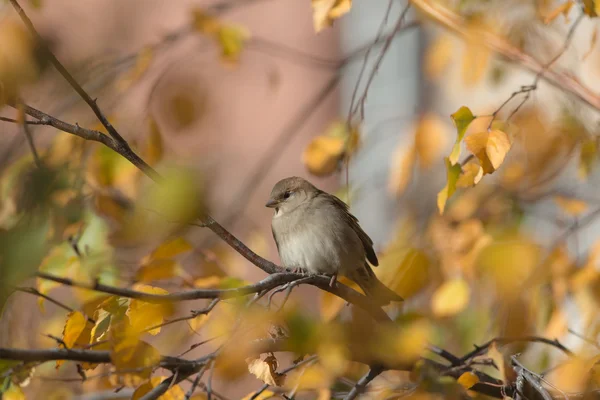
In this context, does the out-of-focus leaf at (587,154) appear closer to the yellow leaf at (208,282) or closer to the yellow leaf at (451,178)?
the yellow leaf at (451,178)

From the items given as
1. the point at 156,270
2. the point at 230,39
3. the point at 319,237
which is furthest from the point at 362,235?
the point at 156,270

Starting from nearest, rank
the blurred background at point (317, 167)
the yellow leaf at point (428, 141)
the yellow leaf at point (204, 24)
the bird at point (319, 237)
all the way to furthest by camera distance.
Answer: the blurred background at point (317, 167) → the yellow leaf at point (428, 141) → the yellow leaf at point (204, 24) → the bird at point (319, 237)

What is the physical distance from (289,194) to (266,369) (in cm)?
159

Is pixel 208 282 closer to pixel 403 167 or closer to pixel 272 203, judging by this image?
pixel 403 167

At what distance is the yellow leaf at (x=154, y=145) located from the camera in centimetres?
206

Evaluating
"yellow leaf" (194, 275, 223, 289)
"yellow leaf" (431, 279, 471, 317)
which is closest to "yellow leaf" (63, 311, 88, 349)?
"yellow leaf" (194, 275, 223, 289)

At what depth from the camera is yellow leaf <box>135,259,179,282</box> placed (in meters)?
1.79

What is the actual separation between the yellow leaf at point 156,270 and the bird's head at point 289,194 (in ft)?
3.57

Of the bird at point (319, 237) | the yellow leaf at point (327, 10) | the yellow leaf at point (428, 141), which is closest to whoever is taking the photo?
the yellow leaf at point (327, 10)

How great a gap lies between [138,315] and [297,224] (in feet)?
5.09

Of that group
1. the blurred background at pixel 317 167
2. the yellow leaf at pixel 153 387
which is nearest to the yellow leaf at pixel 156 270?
the blurred background at pixel 317 167

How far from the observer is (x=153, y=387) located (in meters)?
1.43

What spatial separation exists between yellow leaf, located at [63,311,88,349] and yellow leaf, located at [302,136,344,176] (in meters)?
0.93

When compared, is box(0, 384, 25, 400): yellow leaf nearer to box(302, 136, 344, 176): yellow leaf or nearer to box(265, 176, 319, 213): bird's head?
box(302, 136, 344, 176): yellow leaf
